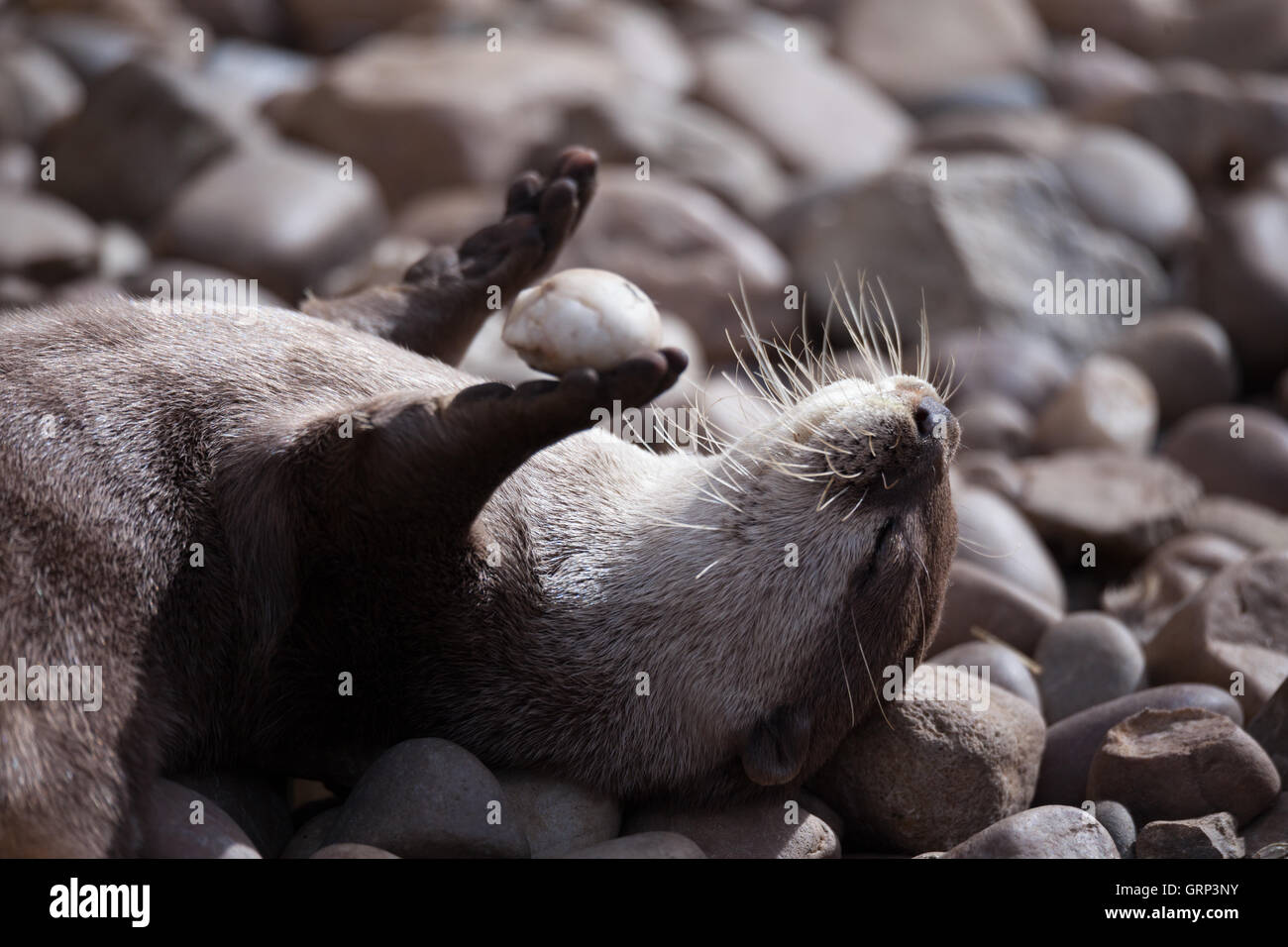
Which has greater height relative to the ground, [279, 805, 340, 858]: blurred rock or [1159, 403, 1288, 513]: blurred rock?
[1159, 403, 1288, 513]: blurred rock

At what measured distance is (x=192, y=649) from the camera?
120 inches

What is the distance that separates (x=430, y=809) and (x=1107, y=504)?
3374 mm

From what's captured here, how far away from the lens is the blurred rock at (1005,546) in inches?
192

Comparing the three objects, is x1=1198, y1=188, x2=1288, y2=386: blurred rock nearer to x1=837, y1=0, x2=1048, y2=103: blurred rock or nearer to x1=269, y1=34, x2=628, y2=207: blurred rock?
x1=269, y1=34, x2=628, y2=207: blurred rock

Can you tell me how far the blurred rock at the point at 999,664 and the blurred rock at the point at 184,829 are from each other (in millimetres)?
2016

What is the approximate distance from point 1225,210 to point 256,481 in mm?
6544

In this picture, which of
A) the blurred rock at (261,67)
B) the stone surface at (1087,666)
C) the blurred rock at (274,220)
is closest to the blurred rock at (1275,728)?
Result: the stone surface at (1087,666)

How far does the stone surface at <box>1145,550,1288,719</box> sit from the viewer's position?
4.04 m

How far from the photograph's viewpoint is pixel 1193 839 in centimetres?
317

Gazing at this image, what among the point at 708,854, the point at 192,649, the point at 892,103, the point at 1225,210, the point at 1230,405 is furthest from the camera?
the point at 892,103

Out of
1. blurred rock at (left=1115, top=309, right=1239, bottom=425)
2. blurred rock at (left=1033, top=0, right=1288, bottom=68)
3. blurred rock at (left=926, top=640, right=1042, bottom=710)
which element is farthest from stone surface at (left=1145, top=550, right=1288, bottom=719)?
blurred rock at (left=1033, top=0, right=1288, bottom=68)

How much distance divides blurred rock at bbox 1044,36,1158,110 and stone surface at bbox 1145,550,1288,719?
329 inches

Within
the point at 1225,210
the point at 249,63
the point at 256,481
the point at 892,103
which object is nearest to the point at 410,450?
the point at 256,481
